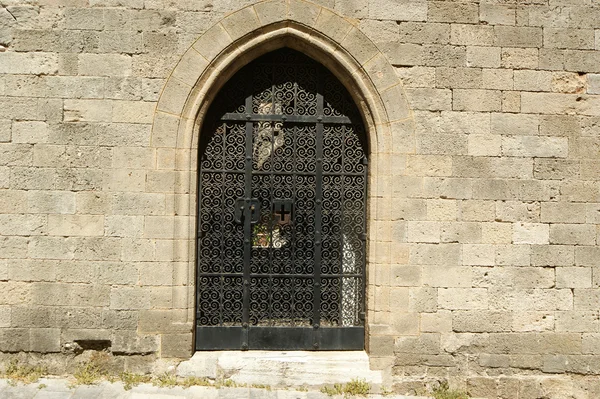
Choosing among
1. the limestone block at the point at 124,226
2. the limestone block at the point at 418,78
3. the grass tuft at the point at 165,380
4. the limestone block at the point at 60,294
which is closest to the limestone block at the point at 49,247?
the limestone block at the point at 60,294

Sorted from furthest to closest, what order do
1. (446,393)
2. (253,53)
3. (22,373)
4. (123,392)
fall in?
(253,53) → (446,393) → (22,373) → (123,392)

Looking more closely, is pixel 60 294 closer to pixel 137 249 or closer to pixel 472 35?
pixel 137 249

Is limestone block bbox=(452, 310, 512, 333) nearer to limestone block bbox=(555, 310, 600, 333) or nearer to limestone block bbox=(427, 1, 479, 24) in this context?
limestone block bbox=(555, 310, 600, 333)

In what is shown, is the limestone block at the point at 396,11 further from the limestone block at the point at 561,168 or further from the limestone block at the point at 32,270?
the limestone block at the point at 32,270

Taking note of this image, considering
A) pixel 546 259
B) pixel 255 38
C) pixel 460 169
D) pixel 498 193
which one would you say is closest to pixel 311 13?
pixel 255 38

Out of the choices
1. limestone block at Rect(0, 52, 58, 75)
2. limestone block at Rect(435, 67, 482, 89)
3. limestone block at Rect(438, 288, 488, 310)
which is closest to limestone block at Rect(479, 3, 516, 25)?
limestone block at Rect(435, 67, 482, 89)

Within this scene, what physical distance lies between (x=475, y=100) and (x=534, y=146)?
0.67 metres

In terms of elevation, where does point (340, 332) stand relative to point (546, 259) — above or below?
below

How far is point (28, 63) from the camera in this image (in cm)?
450

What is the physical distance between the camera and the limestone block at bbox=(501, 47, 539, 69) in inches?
183

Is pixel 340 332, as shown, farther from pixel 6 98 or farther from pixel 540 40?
pixel 6 98

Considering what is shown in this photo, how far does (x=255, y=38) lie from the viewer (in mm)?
4648

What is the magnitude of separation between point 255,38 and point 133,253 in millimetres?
2174

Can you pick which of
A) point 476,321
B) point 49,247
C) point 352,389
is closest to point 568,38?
point 476,321
